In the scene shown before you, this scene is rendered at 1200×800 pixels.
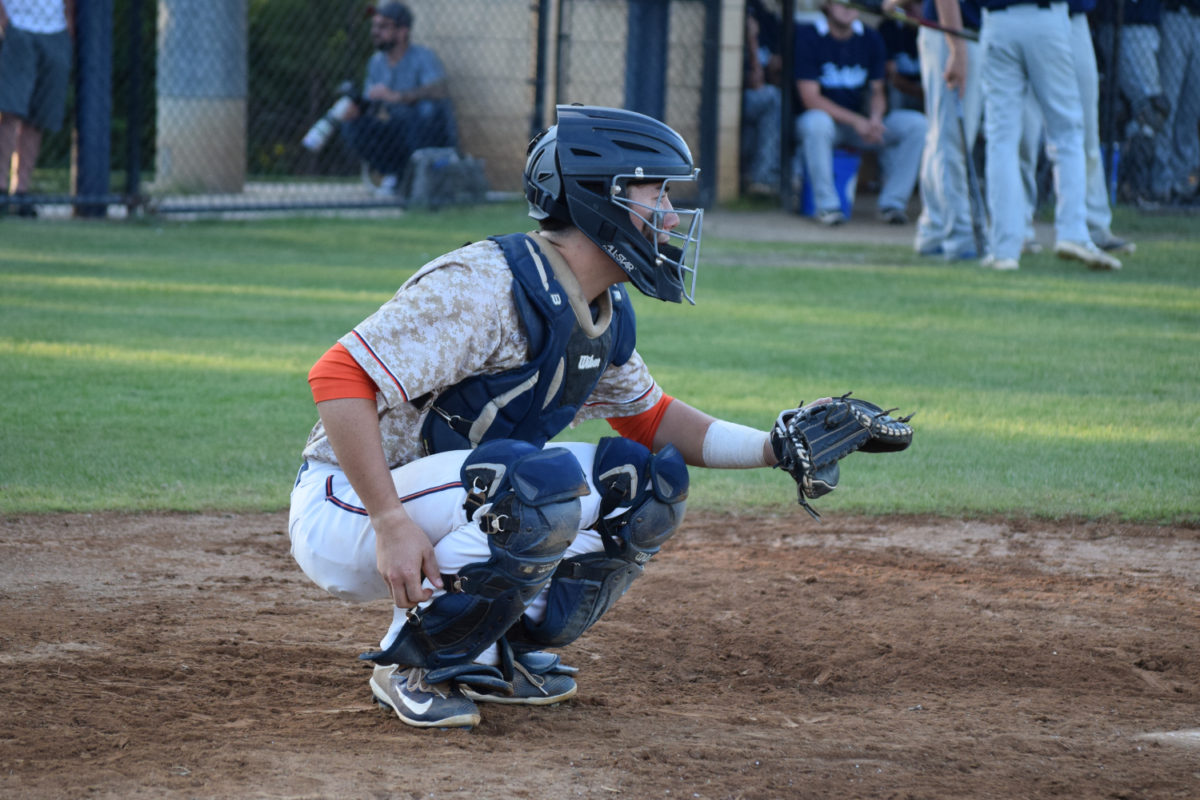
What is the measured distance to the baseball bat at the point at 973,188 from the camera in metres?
10.2

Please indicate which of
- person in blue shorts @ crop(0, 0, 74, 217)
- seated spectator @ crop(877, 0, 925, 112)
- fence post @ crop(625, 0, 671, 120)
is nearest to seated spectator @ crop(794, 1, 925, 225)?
seated spectator @ crop(877, 0, 925, 112)

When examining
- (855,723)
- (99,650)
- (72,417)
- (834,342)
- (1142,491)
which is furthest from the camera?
(834,342)

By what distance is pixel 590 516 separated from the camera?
299 centimetres

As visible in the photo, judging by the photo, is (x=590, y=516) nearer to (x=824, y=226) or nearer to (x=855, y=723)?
(x=855, y=723)

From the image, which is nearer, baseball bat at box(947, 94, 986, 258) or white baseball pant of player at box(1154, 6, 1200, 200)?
baseball bat at box(947, 94, 986, 258)

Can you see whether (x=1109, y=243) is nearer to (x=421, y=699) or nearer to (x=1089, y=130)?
(x=1089, y=130)

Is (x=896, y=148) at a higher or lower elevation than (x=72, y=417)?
higher

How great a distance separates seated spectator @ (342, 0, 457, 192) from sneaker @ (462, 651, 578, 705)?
10836mm

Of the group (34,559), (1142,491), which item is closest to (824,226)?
(1142,491)

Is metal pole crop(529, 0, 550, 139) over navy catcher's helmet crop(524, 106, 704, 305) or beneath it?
→ over

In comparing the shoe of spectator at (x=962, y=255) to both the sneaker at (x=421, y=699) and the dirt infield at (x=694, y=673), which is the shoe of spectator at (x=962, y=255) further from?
the sneaker at (x=421, y=699)

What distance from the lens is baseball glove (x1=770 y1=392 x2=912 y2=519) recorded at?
9.73 ft

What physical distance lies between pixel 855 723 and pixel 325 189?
12.5 meters

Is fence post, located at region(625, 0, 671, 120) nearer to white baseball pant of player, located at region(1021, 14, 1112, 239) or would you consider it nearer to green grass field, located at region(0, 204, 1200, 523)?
green grass field, located at region(0, 204, 1200, 523)
